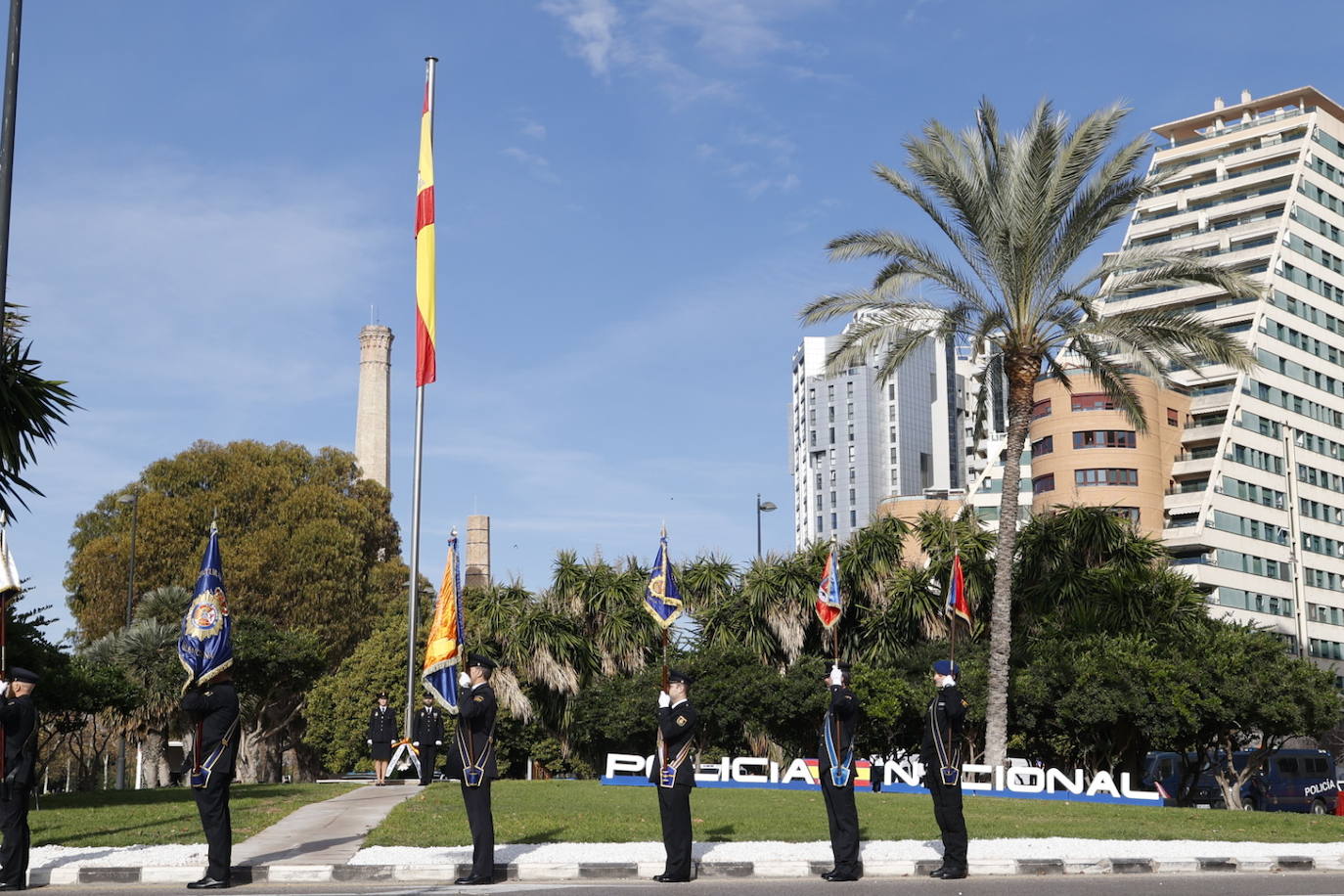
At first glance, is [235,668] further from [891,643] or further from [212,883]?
[212,883]

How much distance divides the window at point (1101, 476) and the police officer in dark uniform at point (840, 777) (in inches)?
2691

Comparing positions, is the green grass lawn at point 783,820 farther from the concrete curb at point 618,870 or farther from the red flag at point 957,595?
the red flag at point 957,595

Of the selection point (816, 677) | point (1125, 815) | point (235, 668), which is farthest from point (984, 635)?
point (235, 668)

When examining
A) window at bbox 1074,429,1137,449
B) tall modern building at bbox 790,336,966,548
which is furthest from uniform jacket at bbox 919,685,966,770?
tall modern building at bbox 790,336,966,548

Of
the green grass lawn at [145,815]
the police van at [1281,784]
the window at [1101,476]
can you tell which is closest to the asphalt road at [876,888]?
the green grass lawn at [145,815]

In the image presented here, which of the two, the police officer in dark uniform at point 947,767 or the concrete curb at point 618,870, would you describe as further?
the police officer in dark uniform at point 947,767

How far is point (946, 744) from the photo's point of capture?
41.6 feet

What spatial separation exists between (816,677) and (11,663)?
20.0m

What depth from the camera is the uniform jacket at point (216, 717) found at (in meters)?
11.9

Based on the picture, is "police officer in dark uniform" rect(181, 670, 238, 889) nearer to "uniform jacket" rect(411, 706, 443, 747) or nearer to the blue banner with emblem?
"uniform jacket" rect(411, 706, 443, 747)

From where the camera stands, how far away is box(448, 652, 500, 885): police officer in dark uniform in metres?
11.8

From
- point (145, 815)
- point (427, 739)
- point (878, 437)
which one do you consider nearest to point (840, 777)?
point (145, 815)

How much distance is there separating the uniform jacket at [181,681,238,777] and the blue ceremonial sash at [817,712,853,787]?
5.13m

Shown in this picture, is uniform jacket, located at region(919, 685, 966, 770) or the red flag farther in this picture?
the red flag
